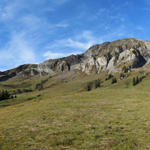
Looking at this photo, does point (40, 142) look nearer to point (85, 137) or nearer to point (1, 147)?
point (1, 147)

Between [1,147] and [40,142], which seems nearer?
[1,147]

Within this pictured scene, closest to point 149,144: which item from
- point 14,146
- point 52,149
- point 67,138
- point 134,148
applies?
point 134,148

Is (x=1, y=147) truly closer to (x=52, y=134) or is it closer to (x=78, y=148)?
(x=52, y=134)

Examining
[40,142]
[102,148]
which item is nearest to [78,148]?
[102,148]

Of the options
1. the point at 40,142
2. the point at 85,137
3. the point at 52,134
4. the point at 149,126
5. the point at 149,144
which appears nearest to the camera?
the point at 149,144

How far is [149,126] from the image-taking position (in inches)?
785

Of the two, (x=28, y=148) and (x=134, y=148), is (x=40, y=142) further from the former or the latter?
(x=134, y=148)

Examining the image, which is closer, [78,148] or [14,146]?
[78,148]

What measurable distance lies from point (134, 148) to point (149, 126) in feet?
28.7

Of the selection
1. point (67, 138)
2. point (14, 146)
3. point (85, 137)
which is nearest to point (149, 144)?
point (85, 137)

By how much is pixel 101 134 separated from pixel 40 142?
7.19m

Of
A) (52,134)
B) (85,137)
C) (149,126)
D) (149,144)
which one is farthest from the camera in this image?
(149,126)

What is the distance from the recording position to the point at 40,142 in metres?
15.0

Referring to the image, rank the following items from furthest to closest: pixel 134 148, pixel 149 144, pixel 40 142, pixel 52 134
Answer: pixel 52 134, pixel 40 142, pixel 149 144, pixel 134 148
